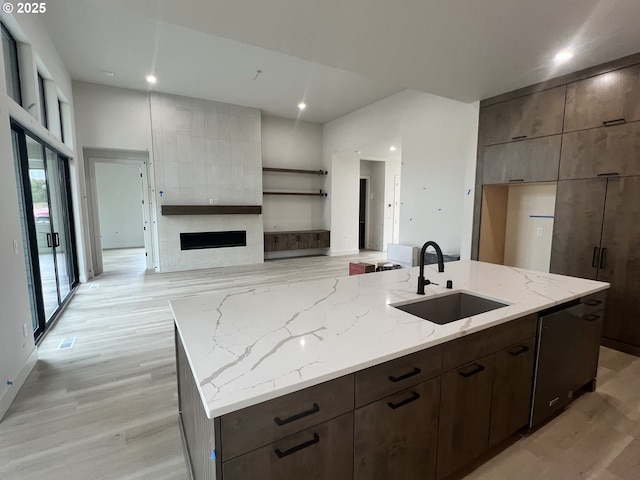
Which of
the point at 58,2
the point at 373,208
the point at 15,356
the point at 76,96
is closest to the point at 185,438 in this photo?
the point at 15,356

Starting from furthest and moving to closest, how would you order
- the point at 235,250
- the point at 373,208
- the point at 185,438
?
the point at 373,208, the point at 235,250, the point at 185,438

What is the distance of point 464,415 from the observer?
1.45 metres

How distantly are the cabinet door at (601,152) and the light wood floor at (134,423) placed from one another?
5.88 feet

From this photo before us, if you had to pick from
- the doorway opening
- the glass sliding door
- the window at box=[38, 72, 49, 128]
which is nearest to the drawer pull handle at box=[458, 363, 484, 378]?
the glass sliding door

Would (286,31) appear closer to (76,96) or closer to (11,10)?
(11,10)

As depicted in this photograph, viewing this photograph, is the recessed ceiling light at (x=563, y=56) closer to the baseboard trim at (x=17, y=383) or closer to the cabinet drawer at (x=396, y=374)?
the cabinet drawer at (x=396, y=374)

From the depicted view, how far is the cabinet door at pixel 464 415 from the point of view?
1.38m

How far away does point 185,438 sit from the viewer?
174cm

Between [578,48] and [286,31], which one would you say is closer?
[286,31]

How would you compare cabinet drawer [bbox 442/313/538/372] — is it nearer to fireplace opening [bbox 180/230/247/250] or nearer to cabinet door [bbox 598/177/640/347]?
cabinet door [bbox 598/177/640/347]

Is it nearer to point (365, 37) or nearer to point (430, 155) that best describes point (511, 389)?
point (365, 37)

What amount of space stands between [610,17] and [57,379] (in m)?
5.12

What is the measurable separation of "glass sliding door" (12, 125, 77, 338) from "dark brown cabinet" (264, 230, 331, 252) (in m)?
3.84

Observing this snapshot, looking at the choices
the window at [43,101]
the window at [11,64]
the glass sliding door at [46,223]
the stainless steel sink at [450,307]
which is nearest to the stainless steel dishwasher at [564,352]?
the stainless steel sink at [450,307]
